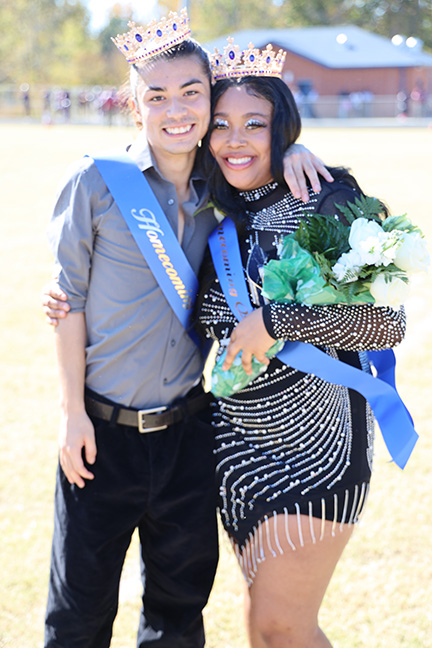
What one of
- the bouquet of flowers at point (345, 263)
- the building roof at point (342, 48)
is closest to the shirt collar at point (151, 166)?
the bouquet of flowers at point (345, 263)

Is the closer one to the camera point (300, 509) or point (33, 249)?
point (300, 509)

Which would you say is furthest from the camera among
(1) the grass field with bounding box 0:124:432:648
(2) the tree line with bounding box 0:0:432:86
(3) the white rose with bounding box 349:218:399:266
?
(2) the tree line with bounding box 0:0:432:86

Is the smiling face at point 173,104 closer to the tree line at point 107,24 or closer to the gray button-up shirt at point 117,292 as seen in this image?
the gray button-up shirt at point 117,292

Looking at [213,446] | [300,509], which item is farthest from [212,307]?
[300,509]

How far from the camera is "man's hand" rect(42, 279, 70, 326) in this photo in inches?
92.3

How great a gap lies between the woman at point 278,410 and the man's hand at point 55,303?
1.49 feet

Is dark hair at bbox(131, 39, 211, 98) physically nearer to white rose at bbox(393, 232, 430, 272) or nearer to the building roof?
white rose at bbox(393, 232, 430, 272)

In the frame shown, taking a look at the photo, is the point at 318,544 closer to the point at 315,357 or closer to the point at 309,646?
the point at 309,646

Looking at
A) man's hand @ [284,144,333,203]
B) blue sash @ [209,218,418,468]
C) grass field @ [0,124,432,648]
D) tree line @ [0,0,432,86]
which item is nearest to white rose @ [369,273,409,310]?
blue sash @ [209,218,418,468]

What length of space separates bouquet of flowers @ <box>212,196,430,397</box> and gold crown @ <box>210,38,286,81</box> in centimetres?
57

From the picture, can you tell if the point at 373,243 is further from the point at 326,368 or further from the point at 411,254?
the point at 326,368

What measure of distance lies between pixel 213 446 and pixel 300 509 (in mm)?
390

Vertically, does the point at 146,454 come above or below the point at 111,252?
below

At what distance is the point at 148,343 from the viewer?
2434 mm
